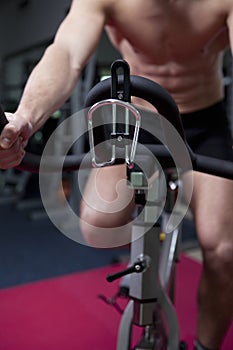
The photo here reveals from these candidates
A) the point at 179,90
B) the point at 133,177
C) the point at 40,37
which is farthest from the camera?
the point at 40,37

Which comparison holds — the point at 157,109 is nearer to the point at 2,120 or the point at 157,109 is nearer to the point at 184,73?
the point at 2,120

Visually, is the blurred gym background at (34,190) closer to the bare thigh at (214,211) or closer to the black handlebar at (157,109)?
the bare thigh at (214,211)

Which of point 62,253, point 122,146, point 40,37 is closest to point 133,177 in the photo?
point 122,146

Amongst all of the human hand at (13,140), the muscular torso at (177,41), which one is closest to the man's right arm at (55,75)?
the human hand at (13,140)

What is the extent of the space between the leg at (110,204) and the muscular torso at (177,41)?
0.51 m

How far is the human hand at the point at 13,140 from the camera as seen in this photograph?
812mm

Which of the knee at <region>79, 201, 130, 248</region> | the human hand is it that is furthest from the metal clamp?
the knee at <region>79, 201, 130, 248</region>

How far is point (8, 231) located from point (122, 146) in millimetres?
3312

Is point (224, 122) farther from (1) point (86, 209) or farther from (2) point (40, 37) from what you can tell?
(2) point (40, 37)

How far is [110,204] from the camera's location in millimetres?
1076

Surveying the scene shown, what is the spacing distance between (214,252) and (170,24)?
0.78 metres

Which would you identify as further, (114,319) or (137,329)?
(114,319)

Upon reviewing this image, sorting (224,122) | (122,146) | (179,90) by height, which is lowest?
(224,122)

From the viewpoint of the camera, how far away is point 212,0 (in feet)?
4.44
